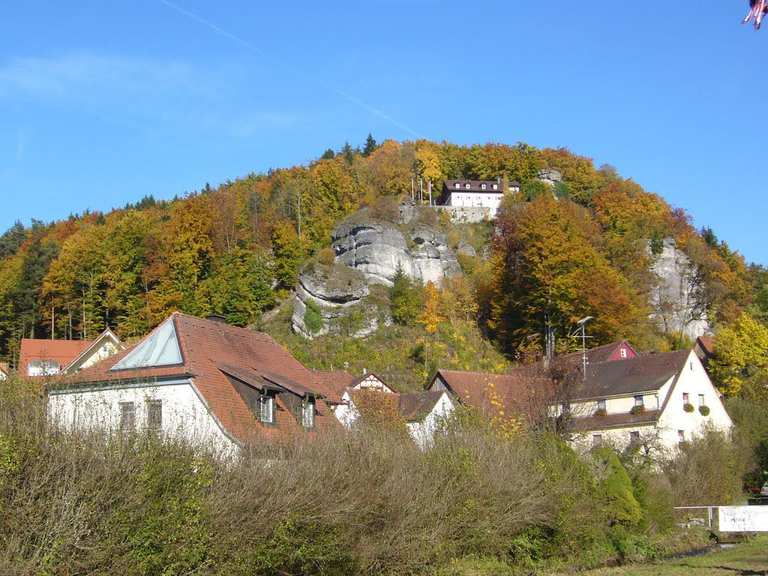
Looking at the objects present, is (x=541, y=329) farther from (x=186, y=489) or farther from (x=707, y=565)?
(x=186, y=489)

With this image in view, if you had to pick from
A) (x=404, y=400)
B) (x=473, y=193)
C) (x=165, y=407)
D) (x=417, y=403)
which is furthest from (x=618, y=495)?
(x=473, y=193)

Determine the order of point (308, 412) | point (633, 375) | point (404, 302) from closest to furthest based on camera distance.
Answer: point (308, 412)
point (633, 375)
point (404, 302)

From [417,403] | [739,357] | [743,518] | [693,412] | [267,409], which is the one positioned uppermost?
[739,357]

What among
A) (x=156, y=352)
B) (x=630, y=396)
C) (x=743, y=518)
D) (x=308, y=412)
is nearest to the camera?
(x=743, y=518)

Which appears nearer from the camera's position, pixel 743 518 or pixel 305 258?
pixel 743 518

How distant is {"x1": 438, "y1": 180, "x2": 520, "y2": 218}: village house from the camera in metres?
125

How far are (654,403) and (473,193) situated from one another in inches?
3121

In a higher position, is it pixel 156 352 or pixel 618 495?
pixel 156 352

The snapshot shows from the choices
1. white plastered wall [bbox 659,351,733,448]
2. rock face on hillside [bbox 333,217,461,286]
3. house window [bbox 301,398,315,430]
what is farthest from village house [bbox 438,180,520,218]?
house window [bbox 301,398,315,430]

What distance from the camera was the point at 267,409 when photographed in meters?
28.4

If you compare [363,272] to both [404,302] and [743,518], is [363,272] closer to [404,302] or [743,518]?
[404,302]

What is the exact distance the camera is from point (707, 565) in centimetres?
2520

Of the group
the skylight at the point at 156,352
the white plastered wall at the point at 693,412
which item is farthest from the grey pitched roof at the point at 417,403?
the skylight at the point at 156,352

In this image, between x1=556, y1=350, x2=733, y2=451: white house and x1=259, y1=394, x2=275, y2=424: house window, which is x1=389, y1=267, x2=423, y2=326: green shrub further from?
x1=259, y1=394, x2=275, y2=424: house window
